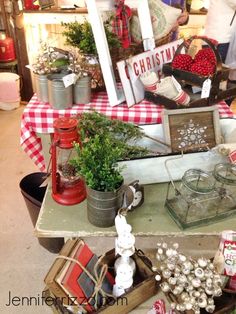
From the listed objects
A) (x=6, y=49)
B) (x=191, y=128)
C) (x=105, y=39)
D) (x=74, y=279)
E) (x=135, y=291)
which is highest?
(x=105, y=39)

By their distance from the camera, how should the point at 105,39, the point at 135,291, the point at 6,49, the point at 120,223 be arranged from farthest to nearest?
the point at 6,49, the point at 105,39, the point at 135,291, the point at 120,223

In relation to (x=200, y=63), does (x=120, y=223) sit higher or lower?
lower

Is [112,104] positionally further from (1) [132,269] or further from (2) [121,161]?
(1) [132,269]

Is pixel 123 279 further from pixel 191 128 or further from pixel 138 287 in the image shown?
pixel 191 128

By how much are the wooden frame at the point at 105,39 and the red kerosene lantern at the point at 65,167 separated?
1.42 ft

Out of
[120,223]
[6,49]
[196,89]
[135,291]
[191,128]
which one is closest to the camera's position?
[120,223]

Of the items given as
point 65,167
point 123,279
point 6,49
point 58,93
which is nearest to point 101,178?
point 65,167

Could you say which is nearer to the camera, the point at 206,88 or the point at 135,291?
the point at 135,291

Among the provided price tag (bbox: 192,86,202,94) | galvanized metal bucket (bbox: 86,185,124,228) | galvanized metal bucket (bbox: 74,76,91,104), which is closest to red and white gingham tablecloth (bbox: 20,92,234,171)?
galvanized metal bucket (bbox: 74,76,91,104)

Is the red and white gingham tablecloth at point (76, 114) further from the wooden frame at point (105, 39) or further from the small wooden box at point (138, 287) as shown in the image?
the small wooden box at point (138, 287)

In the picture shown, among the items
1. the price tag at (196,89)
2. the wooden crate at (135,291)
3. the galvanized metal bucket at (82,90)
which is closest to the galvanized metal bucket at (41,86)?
the galvanized metal bucket at (82,90)

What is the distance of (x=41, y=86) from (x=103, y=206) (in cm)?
78

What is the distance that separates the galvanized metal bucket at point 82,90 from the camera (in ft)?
4.81

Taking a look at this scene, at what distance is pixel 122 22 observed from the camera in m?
1.56
